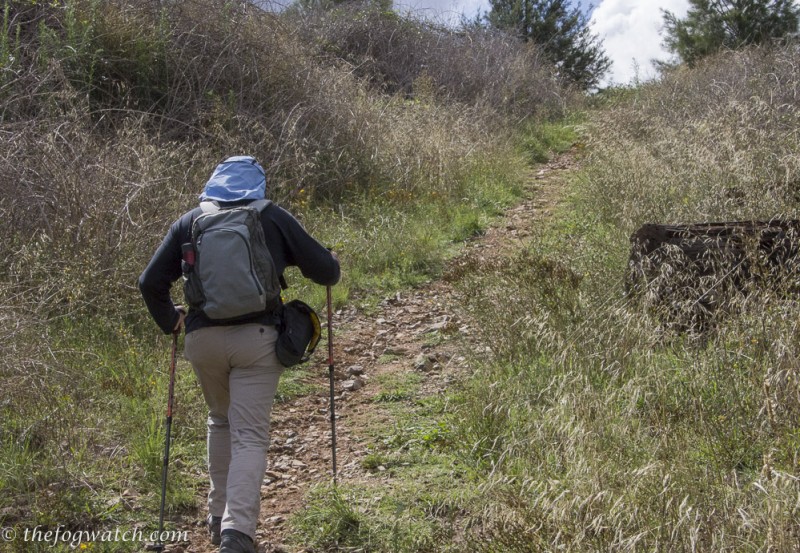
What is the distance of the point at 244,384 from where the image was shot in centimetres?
384

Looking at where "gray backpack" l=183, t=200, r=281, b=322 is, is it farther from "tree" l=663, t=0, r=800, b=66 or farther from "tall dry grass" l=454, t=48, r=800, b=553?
"tree" l=663, t=0, r=800, b=66

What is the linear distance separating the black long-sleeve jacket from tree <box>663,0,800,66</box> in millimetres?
19171

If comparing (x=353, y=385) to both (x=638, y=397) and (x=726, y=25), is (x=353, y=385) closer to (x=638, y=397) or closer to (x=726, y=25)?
(x=638, y=397)

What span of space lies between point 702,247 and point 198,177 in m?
5.31

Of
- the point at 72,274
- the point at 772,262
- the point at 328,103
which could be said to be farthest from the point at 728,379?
the point at 328,103

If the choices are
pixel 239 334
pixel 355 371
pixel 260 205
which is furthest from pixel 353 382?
pixel 260 205

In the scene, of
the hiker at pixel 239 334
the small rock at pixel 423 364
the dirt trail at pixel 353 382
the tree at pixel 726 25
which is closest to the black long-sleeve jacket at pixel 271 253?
the hiker at pixel 239 334

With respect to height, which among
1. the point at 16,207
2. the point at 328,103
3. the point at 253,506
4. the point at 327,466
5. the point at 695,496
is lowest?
the point at 327,466

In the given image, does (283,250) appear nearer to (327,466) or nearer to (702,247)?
(327,466)

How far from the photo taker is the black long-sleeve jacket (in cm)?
387

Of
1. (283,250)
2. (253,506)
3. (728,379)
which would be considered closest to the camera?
(253,506)

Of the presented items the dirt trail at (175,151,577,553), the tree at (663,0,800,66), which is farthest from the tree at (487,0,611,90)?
the dirt trail at (175,151,577,553)

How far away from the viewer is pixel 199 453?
5.14 metres

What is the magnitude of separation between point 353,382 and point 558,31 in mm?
20043
